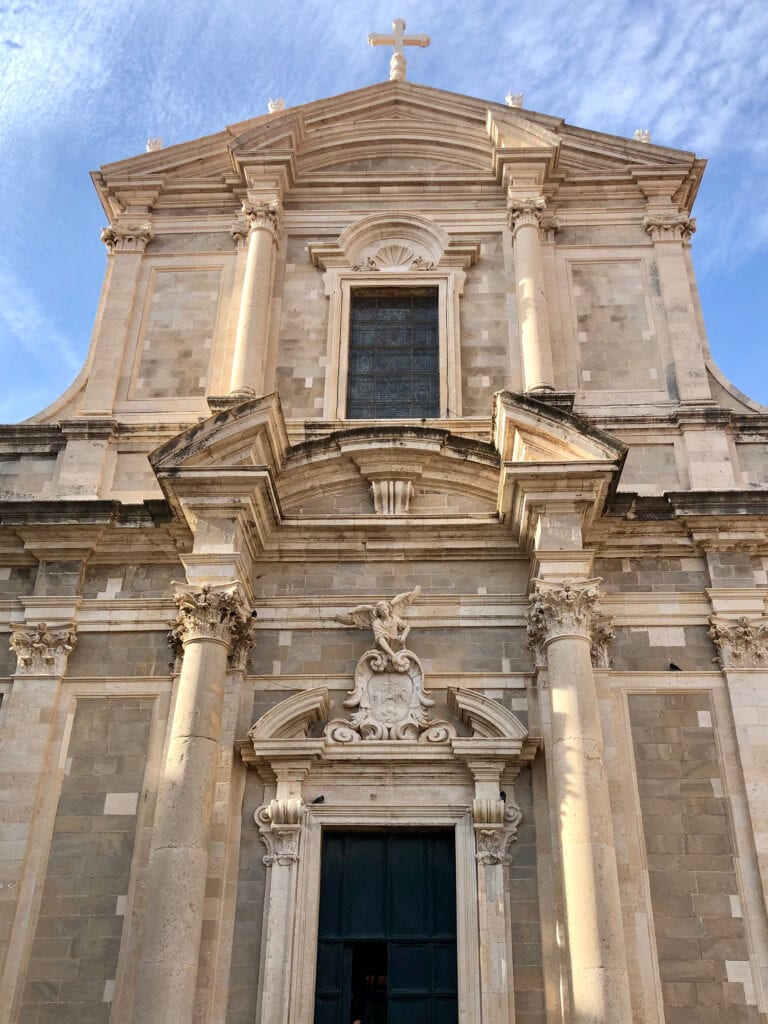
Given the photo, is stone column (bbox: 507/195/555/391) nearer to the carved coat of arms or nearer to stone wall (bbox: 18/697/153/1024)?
the carved coat of arms

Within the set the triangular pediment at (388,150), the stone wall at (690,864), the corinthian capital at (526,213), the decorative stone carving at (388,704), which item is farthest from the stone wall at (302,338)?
the stone wall at (690,864)

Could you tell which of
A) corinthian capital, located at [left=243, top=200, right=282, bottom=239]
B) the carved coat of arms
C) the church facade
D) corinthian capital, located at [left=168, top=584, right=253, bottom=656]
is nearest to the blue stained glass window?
the church facade

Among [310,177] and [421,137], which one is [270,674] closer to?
[310,177]

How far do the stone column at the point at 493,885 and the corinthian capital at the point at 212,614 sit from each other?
276 centimetres

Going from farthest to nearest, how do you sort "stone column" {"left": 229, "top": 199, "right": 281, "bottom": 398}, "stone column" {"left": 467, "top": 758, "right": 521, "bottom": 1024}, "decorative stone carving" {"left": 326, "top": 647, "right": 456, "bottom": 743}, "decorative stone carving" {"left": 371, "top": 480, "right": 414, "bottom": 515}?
1. "stone column" {"left": 229, "top": 199, "right": 281, "bottom": 398}
2. "decorative stone carving" {"left": 371, "top": 480, "right": 414, "bottom": 515}
3. "decorative stone carving" {"left": 326, "top": 647, "right": 456, "bottom": 743}
4. "stone column" {"left": 467, "top": 758, "right": 521, "bottom": 1024}

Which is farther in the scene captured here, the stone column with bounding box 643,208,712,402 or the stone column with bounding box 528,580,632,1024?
the stone column with bounding box 643,208,712,402

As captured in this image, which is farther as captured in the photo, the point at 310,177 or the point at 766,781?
the point at 310,177

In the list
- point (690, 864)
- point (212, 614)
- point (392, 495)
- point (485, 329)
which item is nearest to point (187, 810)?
point (212, 614)

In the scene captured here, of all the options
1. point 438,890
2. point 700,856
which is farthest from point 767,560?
point 438,890

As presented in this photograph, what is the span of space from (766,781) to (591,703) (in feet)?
6.43

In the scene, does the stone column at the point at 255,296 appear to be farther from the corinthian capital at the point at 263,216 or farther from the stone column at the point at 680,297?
the stone column at the point at 680,297

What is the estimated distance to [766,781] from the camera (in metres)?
10.9

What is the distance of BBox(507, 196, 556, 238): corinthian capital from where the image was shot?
15.2 m

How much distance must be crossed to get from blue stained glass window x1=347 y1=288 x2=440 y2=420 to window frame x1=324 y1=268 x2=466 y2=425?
14cm
